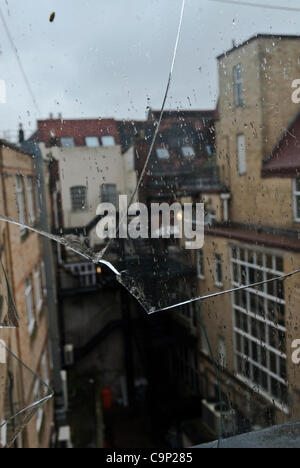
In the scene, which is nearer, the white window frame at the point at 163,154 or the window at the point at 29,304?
the white window frame at the point at 163,154

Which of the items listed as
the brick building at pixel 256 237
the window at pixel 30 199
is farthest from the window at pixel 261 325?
the window at pixel 30 199

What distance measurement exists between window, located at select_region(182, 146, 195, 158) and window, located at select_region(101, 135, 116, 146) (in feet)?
0.23

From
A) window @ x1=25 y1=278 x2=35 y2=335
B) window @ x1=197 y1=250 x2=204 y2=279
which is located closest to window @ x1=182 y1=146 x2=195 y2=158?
window @ x1=197 y1=250 x2=204 y2=279

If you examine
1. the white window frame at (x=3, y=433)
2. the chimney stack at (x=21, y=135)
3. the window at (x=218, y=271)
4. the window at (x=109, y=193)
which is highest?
the chimney stack at (x=21, y=135)

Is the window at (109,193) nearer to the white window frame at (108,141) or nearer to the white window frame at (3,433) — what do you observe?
the white window frame at (108,141)

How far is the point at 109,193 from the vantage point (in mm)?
365

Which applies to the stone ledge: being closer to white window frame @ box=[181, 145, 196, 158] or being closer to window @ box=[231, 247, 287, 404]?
window @ box=[231, 247, 287, 404]

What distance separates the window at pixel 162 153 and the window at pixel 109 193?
0.05 meters

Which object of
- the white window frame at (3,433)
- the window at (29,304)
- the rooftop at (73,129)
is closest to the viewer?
the rooftop at (73,129)

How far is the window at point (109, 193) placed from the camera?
0.36m

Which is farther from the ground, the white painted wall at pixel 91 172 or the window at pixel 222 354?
the white painted wall at pixel 91 172

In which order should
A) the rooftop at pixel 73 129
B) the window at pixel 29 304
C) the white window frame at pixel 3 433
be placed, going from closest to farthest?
the rooftop at pixel 73 129 < the white window frame at pixel 3 433 < the window at pixel 29 304

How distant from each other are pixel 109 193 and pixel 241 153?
142 mm

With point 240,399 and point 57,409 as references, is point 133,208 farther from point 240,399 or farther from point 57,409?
point 57,409
